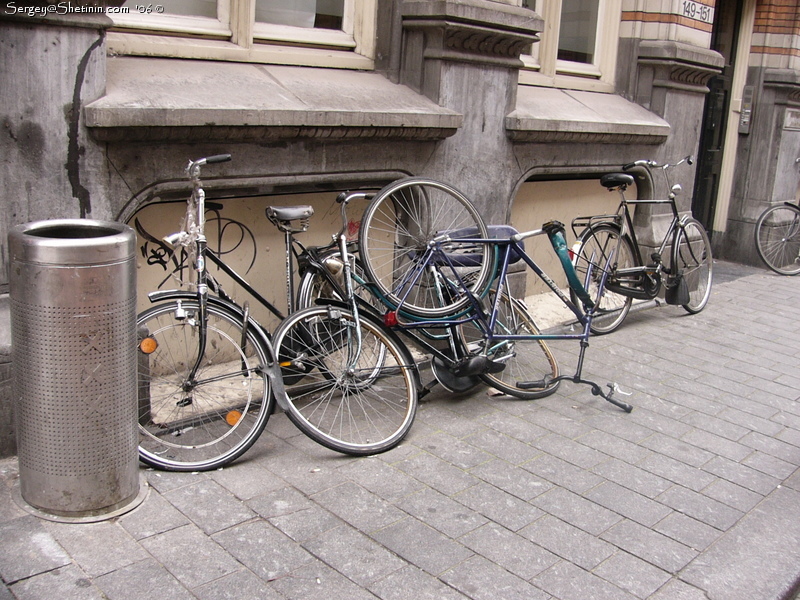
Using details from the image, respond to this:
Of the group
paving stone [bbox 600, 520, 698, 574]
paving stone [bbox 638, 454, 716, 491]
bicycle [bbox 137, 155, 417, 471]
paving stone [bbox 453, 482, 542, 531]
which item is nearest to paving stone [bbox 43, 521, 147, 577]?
bicycle [bbox 137, 155, 417, 471]

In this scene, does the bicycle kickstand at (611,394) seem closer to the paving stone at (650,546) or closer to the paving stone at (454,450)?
the paving stone at (454,450)

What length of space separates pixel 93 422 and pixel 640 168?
5517 mm

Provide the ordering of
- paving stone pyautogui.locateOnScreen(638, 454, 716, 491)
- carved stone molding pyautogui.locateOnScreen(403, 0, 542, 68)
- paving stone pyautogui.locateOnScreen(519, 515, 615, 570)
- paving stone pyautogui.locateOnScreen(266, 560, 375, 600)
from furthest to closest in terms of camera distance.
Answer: carved stone molding pyautogui.locateOnScreen(403, 0, 542, 68)
paving stone pyautogui.locateOnScreen(638, 454, 716, 491)
paving stone pyautogui.locateOnScreen(519, 515, 615, 570)
paving stone pyautogui.locateOnScreen(266, 560, 375, 600)

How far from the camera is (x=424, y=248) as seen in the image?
4.83m

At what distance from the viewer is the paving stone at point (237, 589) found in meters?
2.97

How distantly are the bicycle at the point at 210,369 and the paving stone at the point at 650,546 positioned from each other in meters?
1.22

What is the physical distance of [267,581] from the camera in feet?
10.1

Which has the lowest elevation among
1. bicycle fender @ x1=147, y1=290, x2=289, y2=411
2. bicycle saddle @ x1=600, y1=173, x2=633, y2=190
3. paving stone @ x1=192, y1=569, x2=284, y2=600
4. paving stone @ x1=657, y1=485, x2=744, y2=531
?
paving stone @ x1=192, y1=569, x2=284, y2=600

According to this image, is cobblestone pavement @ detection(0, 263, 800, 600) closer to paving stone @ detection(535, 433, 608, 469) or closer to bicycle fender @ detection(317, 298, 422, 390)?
paving stone @ detection(535, 433, 608, 469)

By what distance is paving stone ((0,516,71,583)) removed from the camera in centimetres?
302

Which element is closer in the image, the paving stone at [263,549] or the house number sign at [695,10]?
the paving stone at [263,549]

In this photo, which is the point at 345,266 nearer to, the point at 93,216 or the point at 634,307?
the point at 93,216

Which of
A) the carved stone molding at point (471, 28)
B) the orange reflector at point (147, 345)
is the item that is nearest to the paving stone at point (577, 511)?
the orange reflector at point (147, 345)

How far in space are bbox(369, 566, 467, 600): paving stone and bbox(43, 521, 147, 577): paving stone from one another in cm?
93
